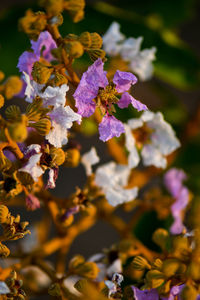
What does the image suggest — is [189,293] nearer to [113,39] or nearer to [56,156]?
[56,156]

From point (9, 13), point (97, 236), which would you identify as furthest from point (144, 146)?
point (97, 236)

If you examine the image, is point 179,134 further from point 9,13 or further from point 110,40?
point 9,13

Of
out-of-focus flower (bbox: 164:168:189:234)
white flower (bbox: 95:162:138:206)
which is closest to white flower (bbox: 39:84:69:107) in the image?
white flower (bbox: 95:162:138:206)

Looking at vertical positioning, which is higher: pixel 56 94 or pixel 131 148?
pixel 56 94

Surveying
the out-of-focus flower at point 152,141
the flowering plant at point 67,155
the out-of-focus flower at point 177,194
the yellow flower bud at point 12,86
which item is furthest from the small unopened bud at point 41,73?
the out-of-focus flower at point 177,194

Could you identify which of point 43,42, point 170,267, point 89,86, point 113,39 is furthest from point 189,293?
point 113,39
